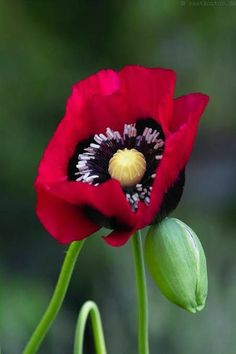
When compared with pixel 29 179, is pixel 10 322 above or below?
below

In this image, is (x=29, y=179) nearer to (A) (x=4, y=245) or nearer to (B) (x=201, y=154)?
(A) (x=4, y=245)

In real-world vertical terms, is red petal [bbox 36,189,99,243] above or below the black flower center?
below

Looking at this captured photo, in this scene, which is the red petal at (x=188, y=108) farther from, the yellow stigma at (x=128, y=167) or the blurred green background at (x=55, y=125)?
the blurred green background at (x=55, y=125)

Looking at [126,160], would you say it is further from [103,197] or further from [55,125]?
[55,125]

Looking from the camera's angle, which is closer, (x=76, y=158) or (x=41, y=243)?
(x=76, y=158)

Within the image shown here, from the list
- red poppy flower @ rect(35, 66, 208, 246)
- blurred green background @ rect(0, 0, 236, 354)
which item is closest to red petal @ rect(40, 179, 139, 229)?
red poppy flower @ rect(35, 66, 208, 246)

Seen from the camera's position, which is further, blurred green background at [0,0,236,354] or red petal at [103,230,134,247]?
blurred green background at [0,0,236,354]

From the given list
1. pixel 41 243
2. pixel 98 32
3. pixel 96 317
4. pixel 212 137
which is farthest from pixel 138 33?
pixel 96 317

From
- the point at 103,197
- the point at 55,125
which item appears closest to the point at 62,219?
the point at 103,197

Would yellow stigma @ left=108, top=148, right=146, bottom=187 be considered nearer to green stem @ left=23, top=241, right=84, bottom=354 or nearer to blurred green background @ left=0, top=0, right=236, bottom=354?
green stem @ left=23, top=241, right=84, bottom=354
